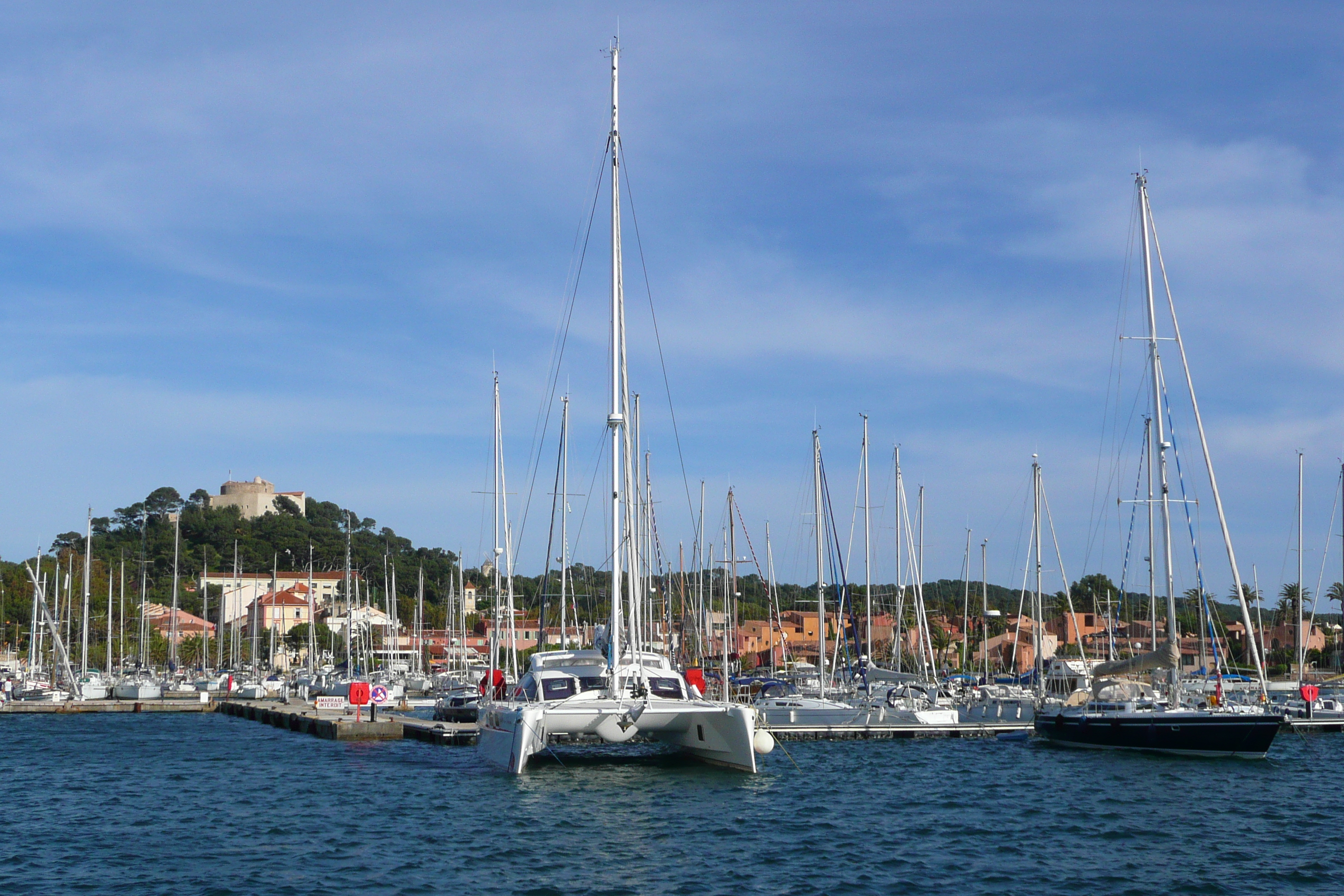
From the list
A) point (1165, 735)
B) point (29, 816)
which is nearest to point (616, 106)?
point (29, 816)

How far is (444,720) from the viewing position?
160ft

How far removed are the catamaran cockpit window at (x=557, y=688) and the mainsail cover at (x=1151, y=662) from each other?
58.8 feet

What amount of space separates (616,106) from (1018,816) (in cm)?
1875

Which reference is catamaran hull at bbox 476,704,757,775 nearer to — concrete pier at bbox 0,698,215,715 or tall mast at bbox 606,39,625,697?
tall mast at bbox 606,39,625,697

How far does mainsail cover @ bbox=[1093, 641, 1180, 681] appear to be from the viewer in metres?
35.9

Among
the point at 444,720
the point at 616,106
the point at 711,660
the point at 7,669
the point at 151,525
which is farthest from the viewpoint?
the point at 151,525

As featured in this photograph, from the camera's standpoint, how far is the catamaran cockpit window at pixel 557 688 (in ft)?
93.8

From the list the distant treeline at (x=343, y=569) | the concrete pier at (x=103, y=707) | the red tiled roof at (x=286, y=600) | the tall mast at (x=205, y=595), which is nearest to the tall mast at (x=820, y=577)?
the distant treeline at (x=343, y=569)

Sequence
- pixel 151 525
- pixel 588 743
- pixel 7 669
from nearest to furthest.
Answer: pixel 588 743, pixel 7 669, pixel 151 525

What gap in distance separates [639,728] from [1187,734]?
16.7m

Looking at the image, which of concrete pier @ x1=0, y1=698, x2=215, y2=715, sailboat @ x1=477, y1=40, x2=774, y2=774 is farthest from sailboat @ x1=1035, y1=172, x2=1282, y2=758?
concrete pier @ x1=0, y1=698, x2=215, y2=715

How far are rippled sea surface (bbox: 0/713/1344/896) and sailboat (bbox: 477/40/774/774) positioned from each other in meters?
0.80

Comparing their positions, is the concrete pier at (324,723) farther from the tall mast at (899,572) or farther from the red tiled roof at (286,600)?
the red tiled roof at (286,600)

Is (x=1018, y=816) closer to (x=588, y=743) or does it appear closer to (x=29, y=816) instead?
(x=588, y=743)
